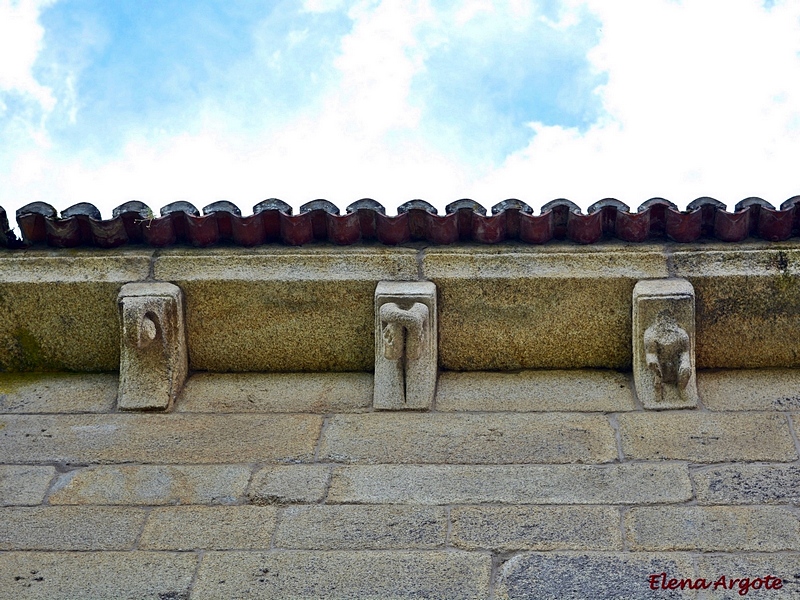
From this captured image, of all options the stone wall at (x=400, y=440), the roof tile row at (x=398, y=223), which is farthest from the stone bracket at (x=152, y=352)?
the roof tile row at (x=398, y=223)

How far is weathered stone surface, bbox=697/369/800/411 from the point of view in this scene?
409cm

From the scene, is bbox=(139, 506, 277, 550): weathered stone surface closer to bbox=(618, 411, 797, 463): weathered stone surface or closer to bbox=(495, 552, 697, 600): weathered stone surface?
bbox=(495, 552, 697, 600): weathered stone surface

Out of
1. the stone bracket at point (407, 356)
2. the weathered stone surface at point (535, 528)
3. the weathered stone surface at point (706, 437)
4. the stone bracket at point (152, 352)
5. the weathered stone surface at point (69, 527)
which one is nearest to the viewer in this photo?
the weathered stone surface at point (535, 528)

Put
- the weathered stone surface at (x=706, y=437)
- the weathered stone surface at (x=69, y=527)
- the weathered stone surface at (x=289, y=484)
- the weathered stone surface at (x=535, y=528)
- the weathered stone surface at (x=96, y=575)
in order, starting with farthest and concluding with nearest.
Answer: the weathered stone surface at (x=706, y=437) < the weathered stone surface at (x=289, y=484) < the weathered stone surface at (x=69, y=527) < the weathered stone surface at (x=535, y=528) < the weathered stone surface at (x=96, y=575)

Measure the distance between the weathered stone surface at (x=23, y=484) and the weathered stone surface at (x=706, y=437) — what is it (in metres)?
2.11

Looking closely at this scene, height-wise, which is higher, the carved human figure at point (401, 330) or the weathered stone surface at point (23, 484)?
the carved human figure at point (401, 330)

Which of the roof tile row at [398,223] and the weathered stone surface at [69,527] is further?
the roof tile row at [398,223]

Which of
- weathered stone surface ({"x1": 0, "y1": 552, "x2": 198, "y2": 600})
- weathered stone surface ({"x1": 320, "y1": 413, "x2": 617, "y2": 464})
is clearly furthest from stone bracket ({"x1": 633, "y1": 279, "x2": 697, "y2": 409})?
weathered stone surface ({"x1": 0, "y1": 552, "x2": 198, "y2": 600})

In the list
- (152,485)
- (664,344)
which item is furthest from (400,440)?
(664,344)

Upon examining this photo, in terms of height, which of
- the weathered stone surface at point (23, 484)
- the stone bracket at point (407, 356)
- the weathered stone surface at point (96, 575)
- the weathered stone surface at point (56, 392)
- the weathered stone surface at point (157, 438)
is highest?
the stone bracket at point (407, 356)

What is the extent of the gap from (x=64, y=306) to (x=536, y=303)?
194cm

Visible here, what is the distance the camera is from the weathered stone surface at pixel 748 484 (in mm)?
3590

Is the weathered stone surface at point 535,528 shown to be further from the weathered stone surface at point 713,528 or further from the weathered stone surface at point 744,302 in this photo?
the weathered stone surface at point 744,302

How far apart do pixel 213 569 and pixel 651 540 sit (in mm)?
1421
